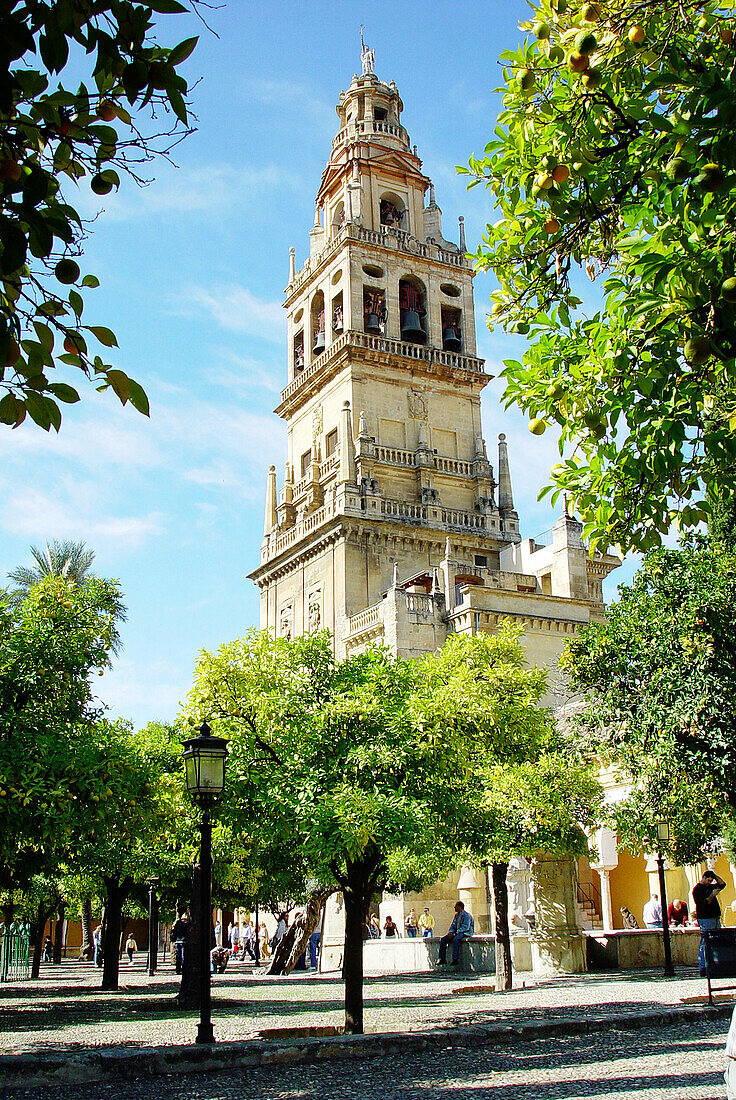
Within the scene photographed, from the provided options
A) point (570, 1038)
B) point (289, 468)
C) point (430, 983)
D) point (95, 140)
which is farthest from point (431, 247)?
point (95, 140)

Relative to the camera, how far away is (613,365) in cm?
742

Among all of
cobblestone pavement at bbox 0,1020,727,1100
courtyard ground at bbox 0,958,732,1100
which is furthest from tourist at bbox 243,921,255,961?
cobblestone pavement at bbox 0,1020,727,1100

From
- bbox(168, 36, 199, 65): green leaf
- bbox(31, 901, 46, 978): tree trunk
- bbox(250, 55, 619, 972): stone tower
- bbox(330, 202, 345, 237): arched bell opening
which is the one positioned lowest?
bbox(31, 901, 46, 978): tree trunk

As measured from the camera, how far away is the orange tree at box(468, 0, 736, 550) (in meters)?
6.70

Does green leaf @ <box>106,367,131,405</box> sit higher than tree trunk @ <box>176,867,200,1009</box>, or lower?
higher

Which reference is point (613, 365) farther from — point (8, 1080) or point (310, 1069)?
point (8, 1080)

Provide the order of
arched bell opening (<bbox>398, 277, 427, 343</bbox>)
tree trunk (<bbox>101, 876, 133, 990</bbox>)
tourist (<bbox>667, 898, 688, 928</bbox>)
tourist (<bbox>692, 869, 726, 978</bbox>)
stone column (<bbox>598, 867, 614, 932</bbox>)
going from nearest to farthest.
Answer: tourist (<bbox>692, 869, 726, 978</bbox>) → tree trunk (<bbox>101, 876, 133, 990</bbox>) → tourist (<bbox>667, 898, 688, 928</bbox>) → stone column (<bbox>598, 867, 614, 932</bbox>) → arched bell opening (<bbox>398, 277, 427, 343</bbox>)

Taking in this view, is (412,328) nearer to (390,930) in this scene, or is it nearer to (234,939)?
(390,930)

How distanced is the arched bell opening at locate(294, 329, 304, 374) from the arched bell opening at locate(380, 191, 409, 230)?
284 inches

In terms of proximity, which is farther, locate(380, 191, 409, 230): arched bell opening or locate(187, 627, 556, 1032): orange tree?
locate(380, 191, 409, 230): arched bell opening

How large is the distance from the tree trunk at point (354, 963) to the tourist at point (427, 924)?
58.9ft

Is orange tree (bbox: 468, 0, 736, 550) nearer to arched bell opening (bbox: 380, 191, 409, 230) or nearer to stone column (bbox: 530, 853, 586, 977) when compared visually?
stone column (bbox: 530, 853, 586, 977)

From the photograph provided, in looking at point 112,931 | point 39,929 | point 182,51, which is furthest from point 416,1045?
point 39,929

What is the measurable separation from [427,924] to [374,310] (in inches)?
1169
